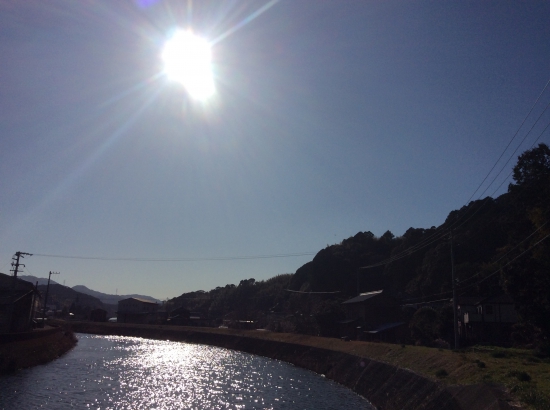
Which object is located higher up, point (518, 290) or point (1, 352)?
point (518, 290)

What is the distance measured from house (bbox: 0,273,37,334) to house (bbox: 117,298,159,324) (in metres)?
57.8

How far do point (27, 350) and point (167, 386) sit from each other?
16.7 m

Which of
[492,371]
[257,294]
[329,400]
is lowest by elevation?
[329,400]

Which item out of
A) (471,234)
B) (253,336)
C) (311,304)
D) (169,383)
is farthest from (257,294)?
(169,383)

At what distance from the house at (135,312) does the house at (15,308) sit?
2277 inches

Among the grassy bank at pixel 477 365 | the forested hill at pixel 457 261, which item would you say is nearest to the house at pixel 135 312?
the forested hill at pixel 457 261

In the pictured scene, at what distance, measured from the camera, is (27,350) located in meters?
39.8

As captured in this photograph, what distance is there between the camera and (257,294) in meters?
133

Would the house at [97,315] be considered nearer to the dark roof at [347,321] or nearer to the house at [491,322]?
the dark roof at [347,321]

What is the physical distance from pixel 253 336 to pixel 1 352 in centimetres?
3874

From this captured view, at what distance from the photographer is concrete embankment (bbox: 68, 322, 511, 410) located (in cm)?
1950

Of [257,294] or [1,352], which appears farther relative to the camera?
[257,294]

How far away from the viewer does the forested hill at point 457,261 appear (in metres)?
31.3

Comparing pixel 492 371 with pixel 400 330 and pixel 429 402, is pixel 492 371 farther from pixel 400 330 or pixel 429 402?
pixel 400 330
